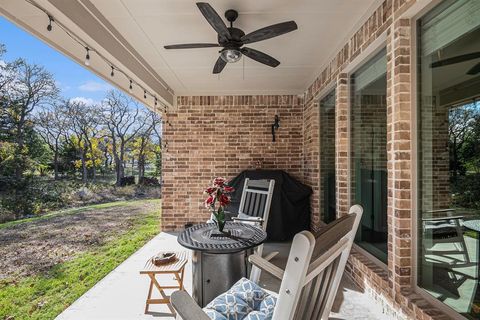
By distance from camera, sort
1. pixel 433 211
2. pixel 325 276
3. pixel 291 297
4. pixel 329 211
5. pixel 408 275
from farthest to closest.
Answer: pixel 329 211 → pixel 408 275 → pixel 433 211 → pixel 325 276 → pixel 291 297

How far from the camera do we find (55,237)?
4.90 m

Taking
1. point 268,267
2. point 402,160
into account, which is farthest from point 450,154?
point 268,267

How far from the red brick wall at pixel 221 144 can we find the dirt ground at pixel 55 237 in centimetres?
155

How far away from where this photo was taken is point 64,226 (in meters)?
5.31

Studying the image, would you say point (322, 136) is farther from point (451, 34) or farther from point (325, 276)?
point (325, 276)

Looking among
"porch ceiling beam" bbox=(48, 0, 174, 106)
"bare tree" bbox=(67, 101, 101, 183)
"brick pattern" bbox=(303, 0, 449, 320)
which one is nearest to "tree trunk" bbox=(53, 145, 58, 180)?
"bare tree" bbox=(67, 101, 101, 183)

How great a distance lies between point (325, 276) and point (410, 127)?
1397mm

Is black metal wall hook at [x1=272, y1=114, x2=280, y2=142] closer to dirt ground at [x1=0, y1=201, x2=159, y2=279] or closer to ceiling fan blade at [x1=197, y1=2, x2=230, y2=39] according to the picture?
ceiling fan blade at [x1=197, y1=2, x2=230, y2=39]

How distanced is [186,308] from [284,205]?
3.51 m

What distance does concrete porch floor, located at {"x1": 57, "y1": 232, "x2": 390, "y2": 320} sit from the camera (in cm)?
234

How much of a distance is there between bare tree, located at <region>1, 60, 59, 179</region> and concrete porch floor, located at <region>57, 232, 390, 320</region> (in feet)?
9.68

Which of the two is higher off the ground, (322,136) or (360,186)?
(322,136)

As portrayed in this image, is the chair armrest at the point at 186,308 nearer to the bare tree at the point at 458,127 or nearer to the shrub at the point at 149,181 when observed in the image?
the bare tree at the point at 458,127

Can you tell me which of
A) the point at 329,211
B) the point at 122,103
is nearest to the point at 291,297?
the point at 329,211
